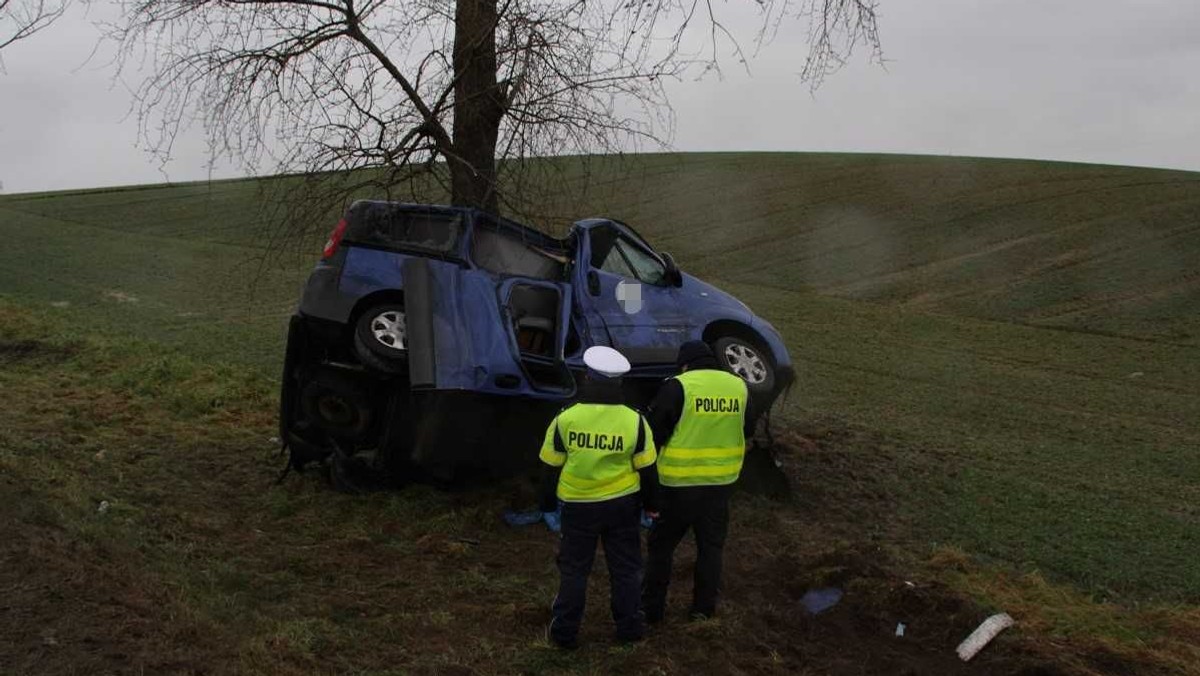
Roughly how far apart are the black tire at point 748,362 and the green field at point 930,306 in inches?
35.0

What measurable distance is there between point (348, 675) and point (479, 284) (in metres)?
3.44

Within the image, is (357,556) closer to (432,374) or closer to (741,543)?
(432,374)

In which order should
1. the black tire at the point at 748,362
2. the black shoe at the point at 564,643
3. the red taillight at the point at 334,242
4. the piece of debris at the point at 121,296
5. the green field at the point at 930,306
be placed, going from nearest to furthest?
the black shoe at the point at 564,643 → the red taillight at the point at 334,242 → the green field at the point at 930,306 → the black tire at the point at 748,362 → the piece of debris at the point at 121,296

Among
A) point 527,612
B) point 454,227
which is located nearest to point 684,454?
point 527,612

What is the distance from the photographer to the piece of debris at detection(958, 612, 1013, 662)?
227 inches

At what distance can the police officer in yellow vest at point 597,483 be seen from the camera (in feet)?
18.1

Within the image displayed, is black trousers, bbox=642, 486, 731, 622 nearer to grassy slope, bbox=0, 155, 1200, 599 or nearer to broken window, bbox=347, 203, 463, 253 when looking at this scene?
grassy slope, bbox=0, 155, 1200, 599

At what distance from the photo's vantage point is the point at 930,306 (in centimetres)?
2477

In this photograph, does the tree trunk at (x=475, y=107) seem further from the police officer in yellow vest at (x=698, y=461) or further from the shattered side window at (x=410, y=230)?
the police officer in yellow vest at (x=698, y=461)

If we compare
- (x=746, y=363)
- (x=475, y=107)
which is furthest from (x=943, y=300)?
(x=475, y=107)

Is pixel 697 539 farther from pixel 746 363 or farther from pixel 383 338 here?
pixel 746 363

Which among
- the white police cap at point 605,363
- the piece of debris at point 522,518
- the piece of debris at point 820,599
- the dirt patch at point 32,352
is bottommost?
the piece of debris at point 820,599

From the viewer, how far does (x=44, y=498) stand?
673cm

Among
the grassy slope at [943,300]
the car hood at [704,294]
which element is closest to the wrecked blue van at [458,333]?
the car hood at [704,294]
